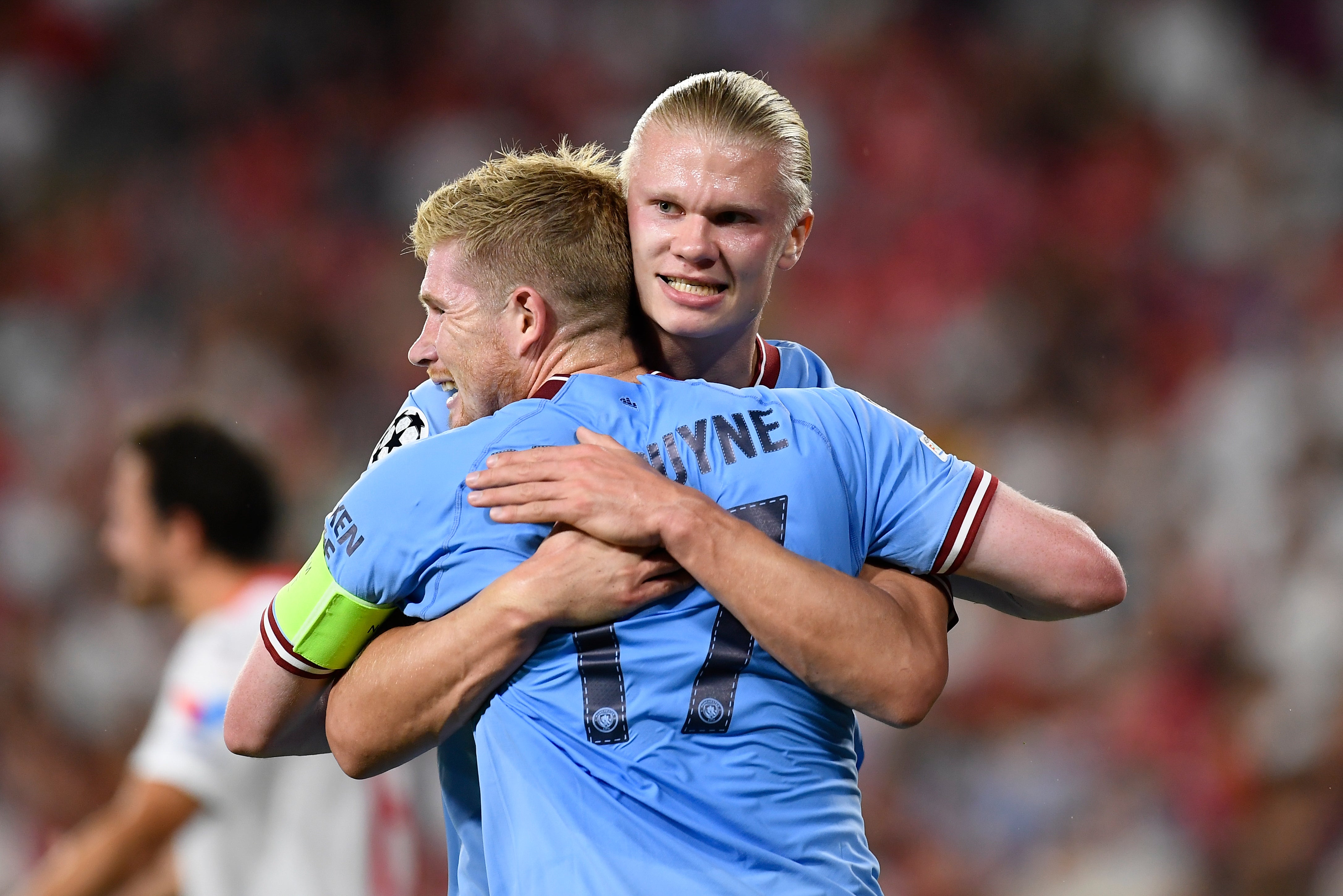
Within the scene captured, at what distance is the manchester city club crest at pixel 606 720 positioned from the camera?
1.88 meters

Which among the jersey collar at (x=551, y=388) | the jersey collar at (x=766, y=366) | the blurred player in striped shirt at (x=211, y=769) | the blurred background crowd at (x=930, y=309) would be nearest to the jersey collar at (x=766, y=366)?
the jersey collar at (x=766, y=366)

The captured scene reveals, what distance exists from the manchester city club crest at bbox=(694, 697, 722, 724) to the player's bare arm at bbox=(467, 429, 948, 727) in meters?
0.11

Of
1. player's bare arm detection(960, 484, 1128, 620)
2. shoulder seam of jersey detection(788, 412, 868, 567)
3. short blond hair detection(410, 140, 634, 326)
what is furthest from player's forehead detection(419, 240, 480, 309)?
player's bare arm detection(960, 484, 1128, 620)

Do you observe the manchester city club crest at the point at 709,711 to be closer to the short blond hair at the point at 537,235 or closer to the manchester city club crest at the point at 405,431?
the short blond hair at the point at 537,235

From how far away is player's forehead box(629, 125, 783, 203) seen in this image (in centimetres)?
249

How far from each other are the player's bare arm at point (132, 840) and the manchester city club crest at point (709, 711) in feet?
9.14

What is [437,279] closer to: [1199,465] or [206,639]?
[206,639]

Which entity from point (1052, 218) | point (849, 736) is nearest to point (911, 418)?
point (1052, 218)

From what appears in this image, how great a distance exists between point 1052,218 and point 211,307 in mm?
5529

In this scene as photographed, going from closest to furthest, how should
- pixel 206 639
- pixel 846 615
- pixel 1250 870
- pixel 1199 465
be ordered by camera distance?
pixel 846 615 < pixel 206 639 < pixel 1250 870 < pixel 1199 465

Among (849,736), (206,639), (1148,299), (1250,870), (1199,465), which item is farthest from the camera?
(1148,299)

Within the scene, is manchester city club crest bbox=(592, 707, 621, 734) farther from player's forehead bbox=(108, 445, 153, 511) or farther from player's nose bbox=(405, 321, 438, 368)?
player's forehead bbox=(108, 445, 153, 511)

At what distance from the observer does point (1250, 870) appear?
7.04m

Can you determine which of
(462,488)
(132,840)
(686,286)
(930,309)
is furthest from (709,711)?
(930,309)
